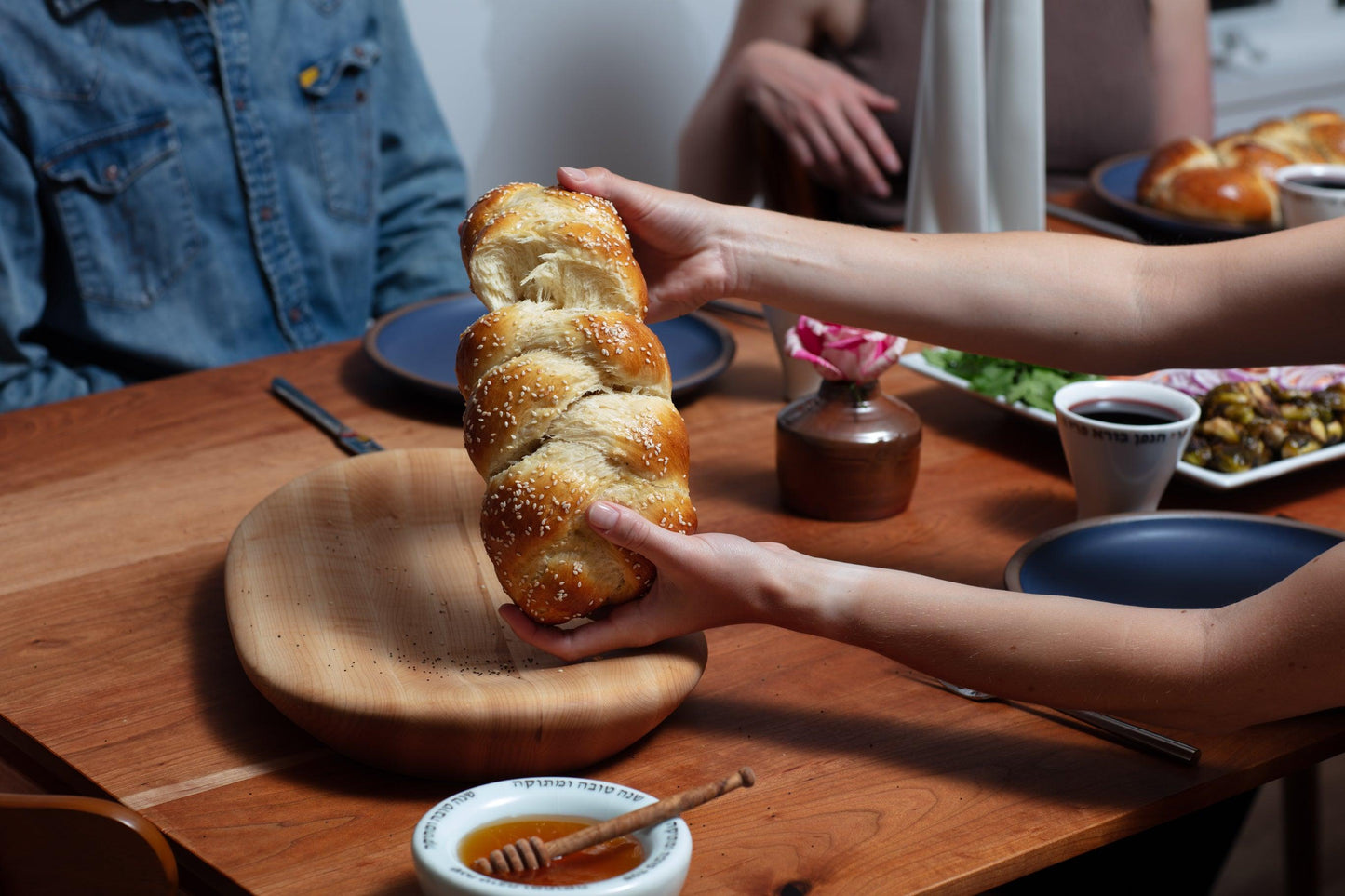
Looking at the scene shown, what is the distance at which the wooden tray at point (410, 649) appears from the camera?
Result: 98 centimetres

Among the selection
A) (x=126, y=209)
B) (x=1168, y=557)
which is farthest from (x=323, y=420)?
(x=1168, y=557)

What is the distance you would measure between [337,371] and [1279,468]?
1218 millimetres

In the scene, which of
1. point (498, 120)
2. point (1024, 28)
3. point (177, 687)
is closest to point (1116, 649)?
point (177, 687)

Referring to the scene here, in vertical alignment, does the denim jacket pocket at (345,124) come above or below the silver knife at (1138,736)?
above

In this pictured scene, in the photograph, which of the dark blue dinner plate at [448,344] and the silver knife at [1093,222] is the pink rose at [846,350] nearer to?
the dark blue dinner plate at [448,344]

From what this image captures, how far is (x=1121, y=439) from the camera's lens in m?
1.31

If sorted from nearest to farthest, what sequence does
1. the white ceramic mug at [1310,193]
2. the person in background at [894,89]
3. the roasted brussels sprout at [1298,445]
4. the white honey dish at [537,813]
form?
1. the white honey dish at [537,813]
2. the roasted brussels sprout at [1298,445]
3. the white ceramic mug at [1310,193]
4. the person in background at [894,89]

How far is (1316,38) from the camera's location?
4.79m

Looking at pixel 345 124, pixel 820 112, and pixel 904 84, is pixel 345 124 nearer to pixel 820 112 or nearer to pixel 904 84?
pixel 820 112

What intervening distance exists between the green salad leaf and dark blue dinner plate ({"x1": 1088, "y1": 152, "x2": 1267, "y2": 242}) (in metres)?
0.66


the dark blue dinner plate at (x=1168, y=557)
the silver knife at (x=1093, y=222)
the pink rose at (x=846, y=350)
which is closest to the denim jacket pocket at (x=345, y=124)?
the silver knife at (x=1093, y=222)

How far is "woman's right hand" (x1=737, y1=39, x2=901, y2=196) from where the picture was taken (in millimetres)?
2428

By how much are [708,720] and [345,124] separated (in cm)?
181

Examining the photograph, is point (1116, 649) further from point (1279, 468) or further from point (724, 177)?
point (724, 177)
